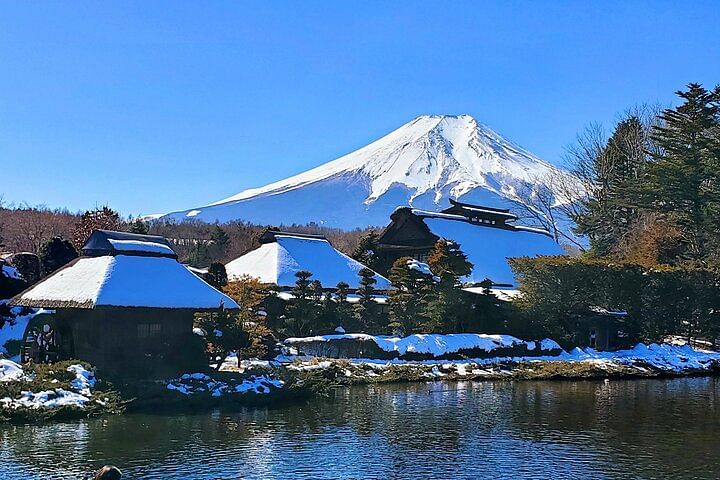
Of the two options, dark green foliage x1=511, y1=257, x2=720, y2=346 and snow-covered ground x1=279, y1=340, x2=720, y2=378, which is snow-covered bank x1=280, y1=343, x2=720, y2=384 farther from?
dark green foliage x1=511, y1=257, x2=720, y2=346

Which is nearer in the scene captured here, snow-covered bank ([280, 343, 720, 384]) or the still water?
the still water

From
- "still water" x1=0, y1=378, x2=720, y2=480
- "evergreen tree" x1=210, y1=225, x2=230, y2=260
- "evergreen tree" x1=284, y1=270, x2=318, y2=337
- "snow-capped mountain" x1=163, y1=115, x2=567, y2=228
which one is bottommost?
"still water" x1=0, y1=378, x2=720, y2=480

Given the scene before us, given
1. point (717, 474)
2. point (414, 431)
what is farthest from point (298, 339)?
point (717, 474)

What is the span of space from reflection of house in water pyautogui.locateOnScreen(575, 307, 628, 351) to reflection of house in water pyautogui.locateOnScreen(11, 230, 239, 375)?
700 inches

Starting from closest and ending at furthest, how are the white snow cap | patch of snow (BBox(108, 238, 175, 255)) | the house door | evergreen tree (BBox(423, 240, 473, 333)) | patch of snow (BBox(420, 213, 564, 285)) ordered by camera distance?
the white snow cap
the house door
patch of snow (BBox(108, 238, 175, 255))
evergreen tree (BBox(423, 240, 473, 333))
patch of snow (BBox(420, 213, 564, 285))

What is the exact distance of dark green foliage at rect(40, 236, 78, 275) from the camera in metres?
28.7

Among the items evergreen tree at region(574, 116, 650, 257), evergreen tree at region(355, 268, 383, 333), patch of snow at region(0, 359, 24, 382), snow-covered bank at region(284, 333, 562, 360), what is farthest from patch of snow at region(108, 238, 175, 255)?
evergreen tree at region(574, 116, 650, 257)

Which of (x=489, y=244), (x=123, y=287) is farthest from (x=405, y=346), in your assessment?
(x=489, y=244)

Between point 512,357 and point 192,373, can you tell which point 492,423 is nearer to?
point 192,373

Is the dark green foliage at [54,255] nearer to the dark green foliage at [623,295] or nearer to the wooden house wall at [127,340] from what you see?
the wooden house wall at [127,340]

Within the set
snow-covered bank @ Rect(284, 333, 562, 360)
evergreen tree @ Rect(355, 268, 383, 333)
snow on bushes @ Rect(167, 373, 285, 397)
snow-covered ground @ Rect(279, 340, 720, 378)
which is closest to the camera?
snow on bushes @ Rect(167, 373, 285, 397)

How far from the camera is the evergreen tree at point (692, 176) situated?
3803 cm

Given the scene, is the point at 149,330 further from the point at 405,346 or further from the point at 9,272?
the point at 405,346

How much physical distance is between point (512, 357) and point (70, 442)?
1940cm
